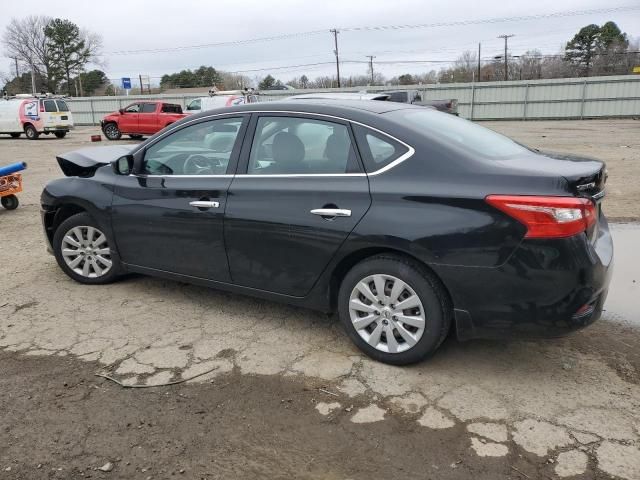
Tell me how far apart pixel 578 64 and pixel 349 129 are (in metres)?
73.4

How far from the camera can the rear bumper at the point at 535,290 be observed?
2.96 m

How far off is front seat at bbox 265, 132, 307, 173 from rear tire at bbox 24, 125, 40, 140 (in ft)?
82.1

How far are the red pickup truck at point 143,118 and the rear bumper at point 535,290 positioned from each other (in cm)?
2098

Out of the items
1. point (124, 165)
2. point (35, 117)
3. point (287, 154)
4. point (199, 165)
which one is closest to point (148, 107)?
point (35, 117)

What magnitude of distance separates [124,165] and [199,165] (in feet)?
2.41

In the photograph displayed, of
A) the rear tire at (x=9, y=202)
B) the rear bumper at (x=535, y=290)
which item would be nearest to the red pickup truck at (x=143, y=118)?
the rear tire at (x=9, y=202)

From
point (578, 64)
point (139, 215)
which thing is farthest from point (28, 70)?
point (139, 215)

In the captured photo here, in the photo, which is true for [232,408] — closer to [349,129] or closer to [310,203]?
[310,203]

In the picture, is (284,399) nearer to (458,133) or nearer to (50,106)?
(458,133)

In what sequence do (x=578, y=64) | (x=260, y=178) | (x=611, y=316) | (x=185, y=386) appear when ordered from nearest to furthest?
(x=185, y=386) < (x=260, y=178) < (x=611, y=316) < (x=578, y=64)

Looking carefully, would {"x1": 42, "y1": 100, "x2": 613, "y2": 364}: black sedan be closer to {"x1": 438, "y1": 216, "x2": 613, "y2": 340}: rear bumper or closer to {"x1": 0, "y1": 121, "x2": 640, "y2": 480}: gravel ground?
{"x1": 438, "y1": 216, "x2": 613, "y2": 340}: rear bumper

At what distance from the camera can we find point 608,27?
225 feet

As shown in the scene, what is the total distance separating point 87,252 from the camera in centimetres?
489

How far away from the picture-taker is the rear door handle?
3428 millimetres
